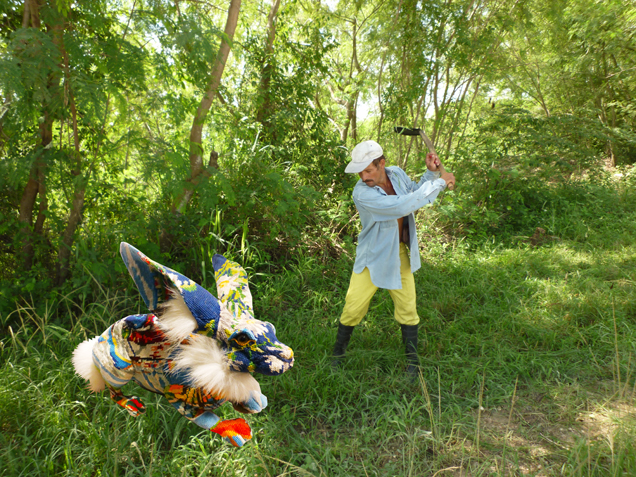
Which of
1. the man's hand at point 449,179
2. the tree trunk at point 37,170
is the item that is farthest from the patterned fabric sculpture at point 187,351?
the tree trunk at point 37,170

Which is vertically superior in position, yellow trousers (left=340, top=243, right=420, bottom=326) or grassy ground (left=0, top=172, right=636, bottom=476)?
yellow trousers (left=340, top=243, right=420, bottom=326)

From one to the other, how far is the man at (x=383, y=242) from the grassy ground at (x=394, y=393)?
332 mm

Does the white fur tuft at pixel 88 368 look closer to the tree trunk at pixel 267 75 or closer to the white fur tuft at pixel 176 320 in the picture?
the white fur tuft at pixel 176 320

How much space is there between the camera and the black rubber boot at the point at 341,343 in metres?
2.78

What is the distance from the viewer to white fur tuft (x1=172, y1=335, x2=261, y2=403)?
1019mm

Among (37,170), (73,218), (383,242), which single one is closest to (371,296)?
(383,242)

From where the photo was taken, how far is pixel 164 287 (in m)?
1.13

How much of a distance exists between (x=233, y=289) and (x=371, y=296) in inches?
58.9

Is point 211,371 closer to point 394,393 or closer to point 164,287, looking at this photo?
point 164,287

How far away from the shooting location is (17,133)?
2.76 m

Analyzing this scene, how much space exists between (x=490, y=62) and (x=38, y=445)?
6554 millimetres

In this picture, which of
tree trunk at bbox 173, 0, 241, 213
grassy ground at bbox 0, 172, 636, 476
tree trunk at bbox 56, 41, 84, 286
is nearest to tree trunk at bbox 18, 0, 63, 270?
tree trunk at bbox 56, 41, 84, 286

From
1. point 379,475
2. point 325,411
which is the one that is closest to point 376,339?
point 325,411

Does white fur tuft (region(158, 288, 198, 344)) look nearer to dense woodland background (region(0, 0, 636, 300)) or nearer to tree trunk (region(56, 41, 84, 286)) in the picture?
dense woodland background (region(0, 0, 636, 300))
